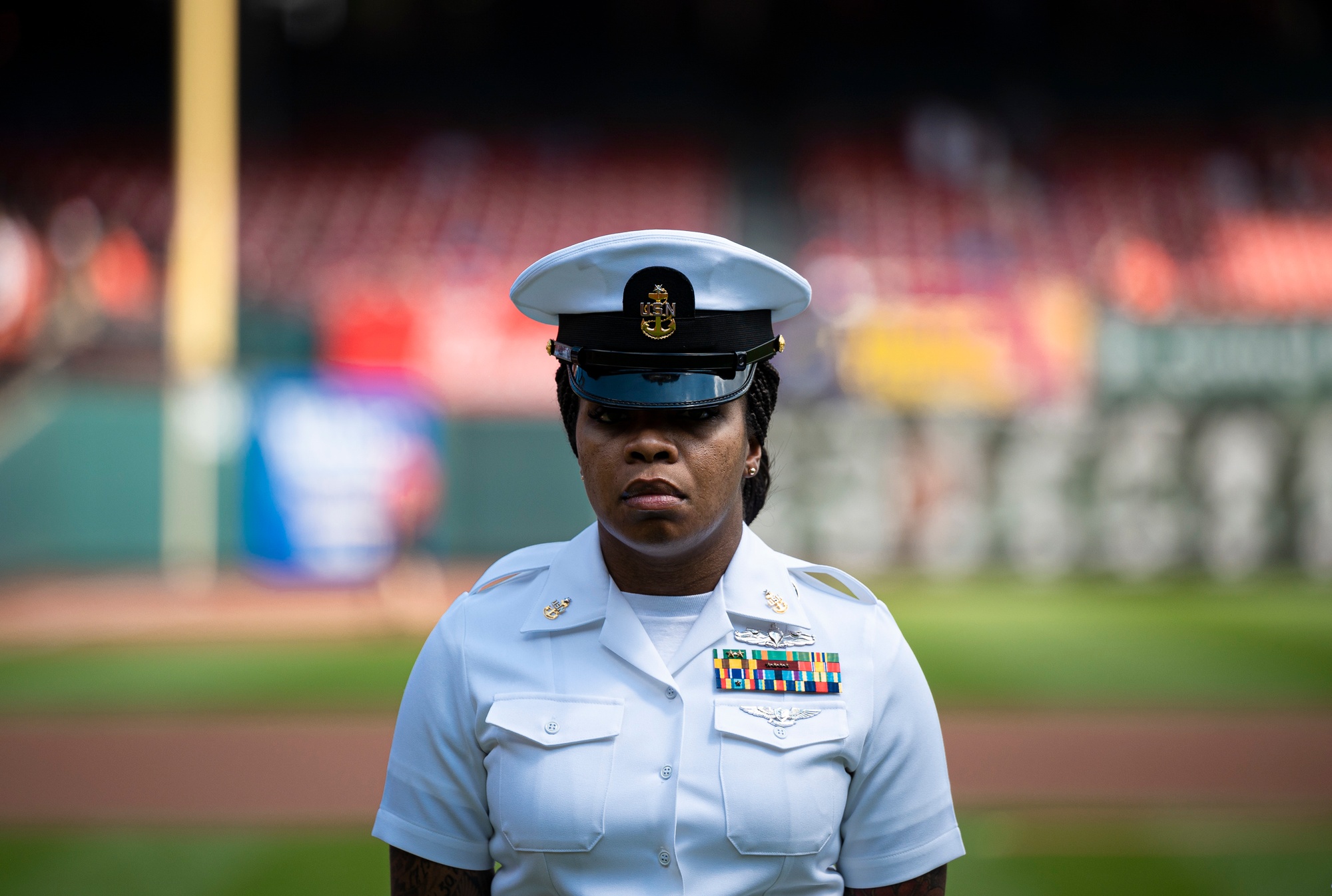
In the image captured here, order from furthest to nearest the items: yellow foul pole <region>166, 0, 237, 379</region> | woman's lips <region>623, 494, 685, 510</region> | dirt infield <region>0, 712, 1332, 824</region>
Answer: yellow foul pole <region>166, 0, 237, 379</region> → dirt infield <region>0, 712, 1332, 824</region> → woman's lips <region>623, 494, 685, 510</region>

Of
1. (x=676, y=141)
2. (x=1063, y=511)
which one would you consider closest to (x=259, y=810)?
(x=1063, y=511)

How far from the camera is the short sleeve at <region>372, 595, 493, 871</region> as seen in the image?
5.34 feet

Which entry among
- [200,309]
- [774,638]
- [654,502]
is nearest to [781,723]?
[774,638]

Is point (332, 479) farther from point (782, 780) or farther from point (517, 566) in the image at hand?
point (782, 780)

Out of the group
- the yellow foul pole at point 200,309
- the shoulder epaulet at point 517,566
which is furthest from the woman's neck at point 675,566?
the yellow foul pole at point 200,309

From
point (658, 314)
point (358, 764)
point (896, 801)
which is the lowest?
point (358, 764)

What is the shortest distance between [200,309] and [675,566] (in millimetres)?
14253

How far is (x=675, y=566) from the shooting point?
66.2 inches

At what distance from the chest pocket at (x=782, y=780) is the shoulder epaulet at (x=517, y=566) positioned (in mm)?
380

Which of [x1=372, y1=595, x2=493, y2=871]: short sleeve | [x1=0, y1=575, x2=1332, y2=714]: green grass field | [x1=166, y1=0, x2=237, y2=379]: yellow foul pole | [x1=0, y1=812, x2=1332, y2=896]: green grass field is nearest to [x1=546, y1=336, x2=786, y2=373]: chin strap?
[x1=372, y1=595, x2=493, y2=871]: short sleeve

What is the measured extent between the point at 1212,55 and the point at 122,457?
20028 mm

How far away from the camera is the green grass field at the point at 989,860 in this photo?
4.39m

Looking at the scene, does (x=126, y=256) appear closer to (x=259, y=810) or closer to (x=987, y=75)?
(x=259, y=810)

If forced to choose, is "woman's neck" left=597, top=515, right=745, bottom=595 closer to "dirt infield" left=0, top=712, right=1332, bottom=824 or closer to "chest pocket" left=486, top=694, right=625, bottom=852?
"chest pocket" left=486, top=694, right=625, bottom=852
